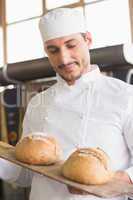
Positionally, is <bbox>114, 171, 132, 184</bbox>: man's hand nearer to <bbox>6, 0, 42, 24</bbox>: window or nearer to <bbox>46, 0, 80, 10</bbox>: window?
<bbox>46, 0, 80, 10</bbox>: window

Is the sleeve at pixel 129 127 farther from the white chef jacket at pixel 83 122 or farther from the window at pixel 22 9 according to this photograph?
the window at pixel 22 9

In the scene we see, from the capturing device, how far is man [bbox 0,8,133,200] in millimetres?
1111

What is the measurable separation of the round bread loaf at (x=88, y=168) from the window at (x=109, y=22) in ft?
7.45

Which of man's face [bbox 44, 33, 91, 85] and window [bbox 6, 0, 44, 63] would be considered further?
window [bbox 6, 0, 44, 63]

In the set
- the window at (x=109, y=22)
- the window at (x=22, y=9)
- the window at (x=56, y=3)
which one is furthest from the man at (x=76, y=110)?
the window at (x=22, y=9)

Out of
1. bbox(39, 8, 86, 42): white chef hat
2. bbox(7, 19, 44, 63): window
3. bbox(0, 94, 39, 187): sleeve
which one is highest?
bbox(39, 8, 86, 42): white chef hat

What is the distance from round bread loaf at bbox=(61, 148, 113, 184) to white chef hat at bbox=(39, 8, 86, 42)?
0.46m

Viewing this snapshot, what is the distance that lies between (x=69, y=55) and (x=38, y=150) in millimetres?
328

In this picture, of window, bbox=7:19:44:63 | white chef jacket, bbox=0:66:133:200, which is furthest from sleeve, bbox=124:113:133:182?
window, bbox=7:19:44:63

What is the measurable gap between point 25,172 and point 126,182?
1.61ft

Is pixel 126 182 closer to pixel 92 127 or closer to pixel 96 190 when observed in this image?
pixel 96 190

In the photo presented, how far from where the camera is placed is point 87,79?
1204mm

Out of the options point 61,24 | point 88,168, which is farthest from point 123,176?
point 61,24

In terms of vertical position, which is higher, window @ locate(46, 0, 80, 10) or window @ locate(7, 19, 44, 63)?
window @ locate(46, 0, 80, 10)
